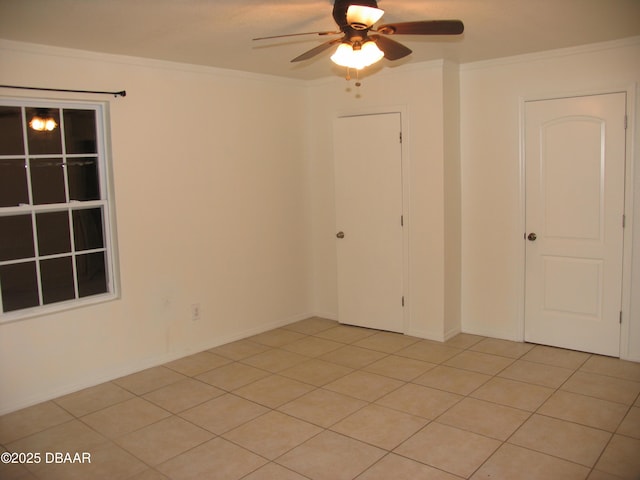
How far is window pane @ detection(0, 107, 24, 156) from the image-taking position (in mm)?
3594

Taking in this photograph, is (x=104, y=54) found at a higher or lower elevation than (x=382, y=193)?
higher

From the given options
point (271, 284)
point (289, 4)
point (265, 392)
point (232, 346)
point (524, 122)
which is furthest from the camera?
point (271, 284)

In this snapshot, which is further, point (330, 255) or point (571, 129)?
point (330, 255)

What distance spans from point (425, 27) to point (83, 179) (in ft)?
9.01

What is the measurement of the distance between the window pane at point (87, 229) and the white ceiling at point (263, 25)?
3.93ft

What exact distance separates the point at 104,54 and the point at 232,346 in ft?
8.68

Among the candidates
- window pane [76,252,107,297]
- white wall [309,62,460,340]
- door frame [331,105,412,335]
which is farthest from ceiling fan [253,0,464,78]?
window pane [76,252,107,297]

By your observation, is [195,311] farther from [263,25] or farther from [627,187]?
[627,187]

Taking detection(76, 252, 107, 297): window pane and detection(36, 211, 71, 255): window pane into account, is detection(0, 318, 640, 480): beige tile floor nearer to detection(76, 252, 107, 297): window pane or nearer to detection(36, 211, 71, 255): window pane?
detection(76, 252, 107, 297): window pane

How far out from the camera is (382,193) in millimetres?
5055

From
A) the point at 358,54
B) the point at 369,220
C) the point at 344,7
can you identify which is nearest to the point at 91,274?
the point at 369,220

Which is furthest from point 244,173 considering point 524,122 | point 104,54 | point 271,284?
point 524,122

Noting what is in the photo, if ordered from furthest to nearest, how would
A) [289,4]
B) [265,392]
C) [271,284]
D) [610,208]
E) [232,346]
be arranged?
1. [271,284]
2. [232,346]
3. [610,208]
4. [265,392]
5. [289,4]

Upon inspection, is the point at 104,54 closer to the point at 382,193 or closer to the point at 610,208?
the point at 382,193
